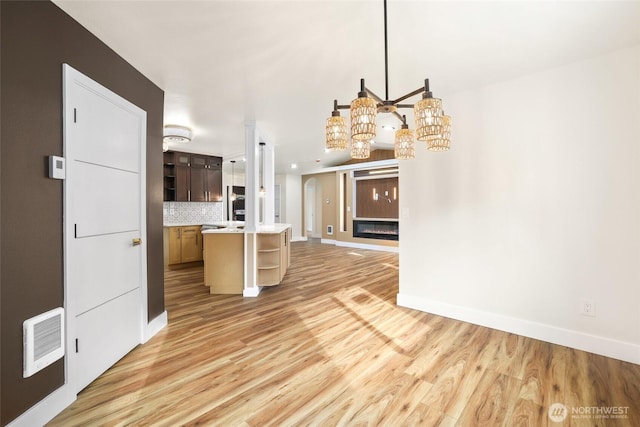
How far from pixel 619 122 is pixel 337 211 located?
709 cm

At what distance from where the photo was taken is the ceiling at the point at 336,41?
1727 millimetres

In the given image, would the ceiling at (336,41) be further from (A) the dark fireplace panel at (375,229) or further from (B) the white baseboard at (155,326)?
(A) the dark fireplace panel at (375,229)

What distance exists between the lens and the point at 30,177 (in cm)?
150

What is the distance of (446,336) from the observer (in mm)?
2631

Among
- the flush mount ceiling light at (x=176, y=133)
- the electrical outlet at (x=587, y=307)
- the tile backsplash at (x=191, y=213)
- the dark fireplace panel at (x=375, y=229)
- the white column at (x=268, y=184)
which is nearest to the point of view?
the electrical outlet at (x=587, y=307)

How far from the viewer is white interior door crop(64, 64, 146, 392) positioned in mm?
1758

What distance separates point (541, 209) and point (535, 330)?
1163 millimetres

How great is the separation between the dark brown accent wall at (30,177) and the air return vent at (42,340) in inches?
1.2

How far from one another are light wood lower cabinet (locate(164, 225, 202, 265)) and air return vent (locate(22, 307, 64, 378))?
3.91m

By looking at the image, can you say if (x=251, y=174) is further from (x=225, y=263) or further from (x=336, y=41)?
(x=336, y=41)

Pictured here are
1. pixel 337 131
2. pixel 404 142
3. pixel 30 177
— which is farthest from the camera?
pixel 404 142

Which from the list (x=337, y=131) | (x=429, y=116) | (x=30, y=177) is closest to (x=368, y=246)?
(x=337, y=131)

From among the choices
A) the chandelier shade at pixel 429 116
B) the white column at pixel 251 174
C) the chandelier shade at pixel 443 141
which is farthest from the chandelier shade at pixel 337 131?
the white column at pixel 251 174

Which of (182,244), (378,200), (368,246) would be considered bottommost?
(368,246)
